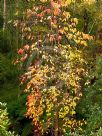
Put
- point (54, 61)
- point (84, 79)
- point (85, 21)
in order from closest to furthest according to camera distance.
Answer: point (54, 61)
point (84, 79)
point (85, 21)

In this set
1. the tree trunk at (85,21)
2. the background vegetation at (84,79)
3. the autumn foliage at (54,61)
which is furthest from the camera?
the tree trunk at (85,21)

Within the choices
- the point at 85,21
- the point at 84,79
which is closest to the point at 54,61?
the point at 84,79

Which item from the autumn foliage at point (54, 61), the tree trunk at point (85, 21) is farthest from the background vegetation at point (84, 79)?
the autumn foliage at point (54, 61)

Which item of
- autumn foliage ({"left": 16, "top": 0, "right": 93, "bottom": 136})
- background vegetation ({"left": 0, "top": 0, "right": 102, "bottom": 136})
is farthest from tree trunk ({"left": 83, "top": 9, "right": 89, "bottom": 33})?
autumn foliage ({"left": 16, "top": 0, "right": 93, "bottom": 136})

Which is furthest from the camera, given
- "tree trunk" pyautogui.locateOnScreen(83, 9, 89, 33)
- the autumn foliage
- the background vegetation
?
"tree trunk" pyautogui.locateOnScreen(83, 9, 89, 33)

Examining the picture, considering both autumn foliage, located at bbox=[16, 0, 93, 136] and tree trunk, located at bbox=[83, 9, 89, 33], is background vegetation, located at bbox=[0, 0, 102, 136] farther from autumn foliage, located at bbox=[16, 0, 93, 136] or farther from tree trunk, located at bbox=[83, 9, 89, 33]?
autumn foliage, located at bbox=[16, 0, 93, 136]

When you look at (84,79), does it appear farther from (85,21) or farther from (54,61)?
(54,61)

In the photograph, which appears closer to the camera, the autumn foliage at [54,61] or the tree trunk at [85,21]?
the autumn foliage at [54,61]

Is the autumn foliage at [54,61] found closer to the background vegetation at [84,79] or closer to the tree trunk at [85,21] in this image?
the background vegetation at [84,79]

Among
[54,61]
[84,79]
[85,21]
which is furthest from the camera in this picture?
[85,21]

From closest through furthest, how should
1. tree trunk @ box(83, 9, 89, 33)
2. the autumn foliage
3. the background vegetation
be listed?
the autumn foliage, the background vegetation, tree trunk @ box(83, 9, 89, 33)

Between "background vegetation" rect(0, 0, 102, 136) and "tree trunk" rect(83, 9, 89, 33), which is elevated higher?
"tree trunk" rect(83, 9, 89, 33)

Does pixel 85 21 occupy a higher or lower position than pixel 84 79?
higher

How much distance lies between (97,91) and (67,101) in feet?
6.27
